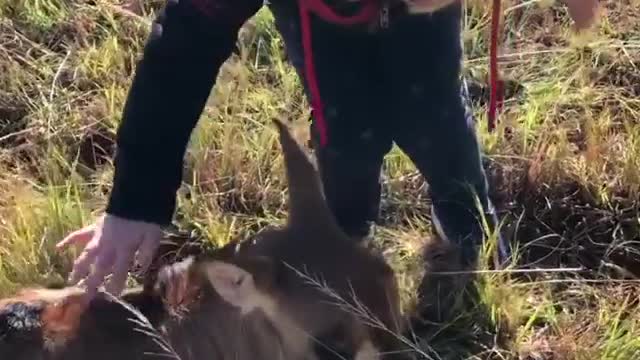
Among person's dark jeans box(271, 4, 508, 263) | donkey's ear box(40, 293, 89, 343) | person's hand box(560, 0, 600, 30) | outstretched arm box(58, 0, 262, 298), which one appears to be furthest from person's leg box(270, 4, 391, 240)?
donkey's ear box(40, 293, 89, 343)

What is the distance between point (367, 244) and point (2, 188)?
741 millimetres

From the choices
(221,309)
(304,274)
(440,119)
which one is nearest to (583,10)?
(440,119)

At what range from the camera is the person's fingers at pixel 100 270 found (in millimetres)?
1525

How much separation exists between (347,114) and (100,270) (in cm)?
44

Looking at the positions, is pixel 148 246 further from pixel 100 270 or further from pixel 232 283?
pixel 232 283

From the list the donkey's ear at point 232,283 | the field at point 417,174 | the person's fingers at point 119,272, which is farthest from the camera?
the field at point 417,174

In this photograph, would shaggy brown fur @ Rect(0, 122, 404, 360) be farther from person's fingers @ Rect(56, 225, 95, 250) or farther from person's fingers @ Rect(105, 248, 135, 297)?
person's fingers @ Rect(56, 225, 95, 250)

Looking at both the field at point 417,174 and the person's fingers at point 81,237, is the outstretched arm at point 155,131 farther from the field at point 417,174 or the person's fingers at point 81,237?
the field at point 417,174

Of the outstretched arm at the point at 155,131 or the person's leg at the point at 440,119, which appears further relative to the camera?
the person's leg at the point at 440,119

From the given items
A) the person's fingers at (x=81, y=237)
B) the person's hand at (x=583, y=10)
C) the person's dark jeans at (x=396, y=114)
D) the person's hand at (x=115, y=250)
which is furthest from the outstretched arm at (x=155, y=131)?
the person's hand at (x=583, y=10)

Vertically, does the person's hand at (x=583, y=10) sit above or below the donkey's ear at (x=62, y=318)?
above

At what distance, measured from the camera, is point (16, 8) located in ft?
8.57

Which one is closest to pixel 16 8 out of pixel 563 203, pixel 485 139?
pixel 485 139

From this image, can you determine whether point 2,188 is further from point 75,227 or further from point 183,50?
point 183,50
